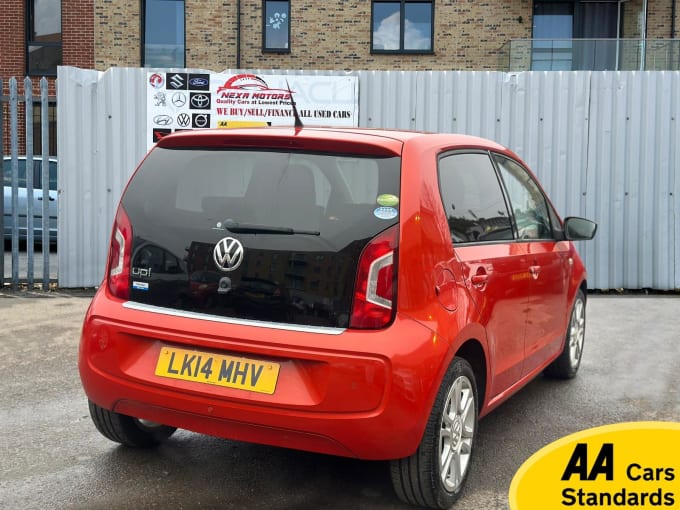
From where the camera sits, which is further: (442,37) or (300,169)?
→ (442,37)

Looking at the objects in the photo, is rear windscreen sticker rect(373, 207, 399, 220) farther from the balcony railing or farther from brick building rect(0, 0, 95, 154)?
brick building rect(0, 0, 95, 154)

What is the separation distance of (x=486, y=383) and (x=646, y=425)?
3.63ft

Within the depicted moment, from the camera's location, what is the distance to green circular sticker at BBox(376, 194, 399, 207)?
3.15 meters

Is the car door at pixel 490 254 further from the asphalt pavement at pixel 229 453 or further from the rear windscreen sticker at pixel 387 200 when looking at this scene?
the asphalt pavement at pixel 229 453

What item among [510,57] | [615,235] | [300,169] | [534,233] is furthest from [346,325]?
[510,57]

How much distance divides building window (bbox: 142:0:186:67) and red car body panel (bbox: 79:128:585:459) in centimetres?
1742

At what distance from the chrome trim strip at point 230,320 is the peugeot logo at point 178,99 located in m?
6.16

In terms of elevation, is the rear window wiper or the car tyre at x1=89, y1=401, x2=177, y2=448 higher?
the rear window wiper

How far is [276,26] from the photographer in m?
19.9

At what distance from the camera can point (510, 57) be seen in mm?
19188

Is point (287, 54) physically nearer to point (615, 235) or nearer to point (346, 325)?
point (615, 235)

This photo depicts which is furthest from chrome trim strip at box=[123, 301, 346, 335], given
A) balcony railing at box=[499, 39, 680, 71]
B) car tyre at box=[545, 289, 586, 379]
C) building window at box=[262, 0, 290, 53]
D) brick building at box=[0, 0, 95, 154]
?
brick building at box=[0, 0, 95, 154]

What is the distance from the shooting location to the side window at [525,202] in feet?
14.3

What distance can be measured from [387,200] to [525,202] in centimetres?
172
